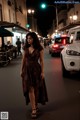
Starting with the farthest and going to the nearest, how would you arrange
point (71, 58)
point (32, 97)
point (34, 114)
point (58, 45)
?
1. point (58, 45)
2. point (71, 58)
3. point (32, 97)
4. point (34, 114)

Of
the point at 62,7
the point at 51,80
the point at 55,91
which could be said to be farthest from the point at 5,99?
the point at 62,7

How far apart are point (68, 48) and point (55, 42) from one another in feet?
50.3

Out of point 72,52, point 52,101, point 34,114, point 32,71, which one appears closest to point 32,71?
point 32,71

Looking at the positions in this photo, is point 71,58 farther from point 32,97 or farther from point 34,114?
point 34,114

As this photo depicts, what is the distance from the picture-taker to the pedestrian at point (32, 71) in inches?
270

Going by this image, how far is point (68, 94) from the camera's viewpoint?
9.02m

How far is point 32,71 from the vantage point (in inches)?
270

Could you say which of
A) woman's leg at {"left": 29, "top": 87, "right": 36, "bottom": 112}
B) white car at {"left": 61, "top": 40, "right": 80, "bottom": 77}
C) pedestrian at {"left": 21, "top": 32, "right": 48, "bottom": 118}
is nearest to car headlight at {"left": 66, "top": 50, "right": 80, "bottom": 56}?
white car at {"left": 61, "top": 40, "right": 80, "bottom": 77}

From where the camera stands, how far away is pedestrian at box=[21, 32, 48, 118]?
22.5 feet

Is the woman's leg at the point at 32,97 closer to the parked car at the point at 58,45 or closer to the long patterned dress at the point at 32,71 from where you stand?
the long patterned dress at the point at 32,71

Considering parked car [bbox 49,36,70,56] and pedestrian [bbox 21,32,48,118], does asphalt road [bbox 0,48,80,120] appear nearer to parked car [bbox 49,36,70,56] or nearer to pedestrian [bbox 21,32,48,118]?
pedestrian [bbox 21,32,48,118]

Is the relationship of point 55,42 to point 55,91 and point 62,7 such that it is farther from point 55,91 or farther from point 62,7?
point 62,7

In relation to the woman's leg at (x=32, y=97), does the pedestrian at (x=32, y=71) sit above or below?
above

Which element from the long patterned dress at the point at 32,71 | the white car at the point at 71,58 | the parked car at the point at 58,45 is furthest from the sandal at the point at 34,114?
the parked car at the point at 58,45
